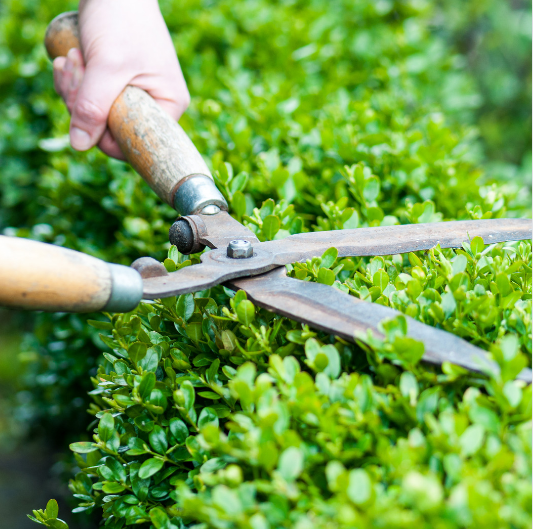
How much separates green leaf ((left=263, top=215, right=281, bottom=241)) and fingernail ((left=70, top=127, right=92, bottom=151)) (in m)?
0.93

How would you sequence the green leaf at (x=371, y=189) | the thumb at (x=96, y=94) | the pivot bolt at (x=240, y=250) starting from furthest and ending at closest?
the thumb at (x=96, y=94) → the green leaf at (x=371, y=189) → the pivot bolt at (x=240, y=250)

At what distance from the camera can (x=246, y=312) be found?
4.21 ft

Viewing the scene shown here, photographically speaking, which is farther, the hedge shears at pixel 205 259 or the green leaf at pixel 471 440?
the hedge shears at pixel 205 259

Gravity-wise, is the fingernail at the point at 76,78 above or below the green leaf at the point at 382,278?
above

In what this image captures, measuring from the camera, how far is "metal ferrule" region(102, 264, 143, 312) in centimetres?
126

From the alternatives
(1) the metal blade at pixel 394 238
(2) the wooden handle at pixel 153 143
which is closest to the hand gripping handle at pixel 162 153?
(2) the wooden handle at pixel 153 143

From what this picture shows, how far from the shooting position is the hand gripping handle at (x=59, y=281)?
1190 millimetres

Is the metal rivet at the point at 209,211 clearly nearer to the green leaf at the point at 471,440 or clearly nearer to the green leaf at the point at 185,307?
the green leaf at the point at 185,307

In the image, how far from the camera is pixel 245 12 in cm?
350

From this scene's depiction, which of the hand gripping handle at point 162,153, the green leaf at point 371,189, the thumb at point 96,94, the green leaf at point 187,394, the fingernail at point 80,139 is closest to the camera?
the green leaf at point 187,394

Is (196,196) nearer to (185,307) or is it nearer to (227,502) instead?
(185,307)

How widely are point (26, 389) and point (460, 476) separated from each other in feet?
10.9

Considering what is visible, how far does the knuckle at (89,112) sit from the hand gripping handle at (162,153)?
4cm

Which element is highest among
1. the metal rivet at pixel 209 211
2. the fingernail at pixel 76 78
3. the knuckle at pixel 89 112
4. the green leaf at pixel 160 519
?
the fingernail at pixel 76 78
